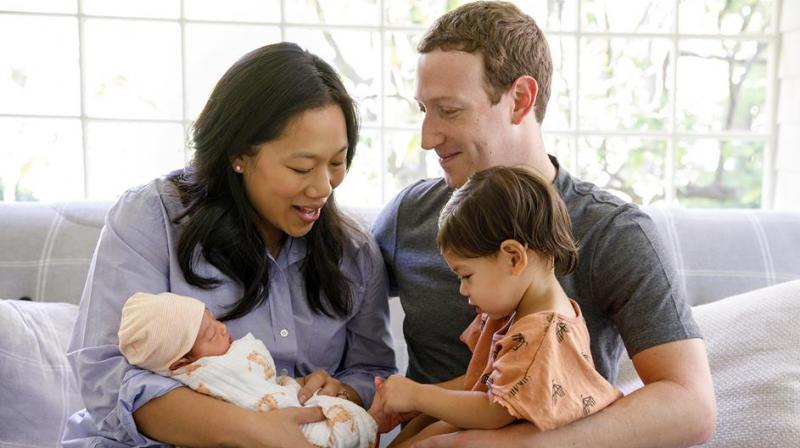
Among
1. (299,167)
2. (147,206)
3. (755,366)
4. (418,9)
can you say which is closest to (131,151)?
(418,9)

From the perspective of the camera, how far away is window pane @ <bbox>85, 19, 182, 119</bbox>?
317 centimetres

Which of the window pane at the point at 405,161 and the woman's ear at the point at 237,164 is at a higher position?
the woman's ear at the point at 237,164

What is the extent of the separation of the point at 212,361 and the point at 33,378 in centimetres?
70

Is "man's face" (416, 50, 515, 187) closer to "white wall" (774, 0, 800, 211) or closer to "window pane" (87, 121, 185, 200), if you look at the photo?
"window pane" (87, 121, 185, 200)

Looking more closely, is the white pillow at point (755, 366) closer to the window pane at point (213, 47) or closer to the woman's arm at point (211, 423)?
the woman's arm at point (211, 423)

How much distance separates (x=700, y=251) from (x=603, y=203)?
0.80 meters

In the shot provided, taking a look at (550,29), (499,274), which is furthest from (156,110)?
(499,274)

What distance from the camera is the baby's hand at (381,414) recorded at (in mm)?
1703

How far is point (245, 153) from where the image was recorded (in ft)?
6.25

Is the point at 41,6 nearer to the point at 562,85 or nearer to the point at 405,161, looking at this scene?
the point at 405,161

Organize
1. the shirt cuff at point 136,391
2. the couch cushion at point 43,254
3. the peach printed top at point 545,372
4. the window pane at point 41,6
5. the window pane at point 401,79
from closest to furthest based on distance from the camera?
the peach printed top at point 545,372 < the shirt cuff at point 136,391 < the couch cushion at point 43,254 < the window pane at point 41,6 < the window pane at point 401,79

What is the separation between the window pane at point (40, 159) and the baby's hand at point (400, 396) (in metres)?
1.97

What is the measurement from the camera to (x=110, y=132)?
10.6 ft

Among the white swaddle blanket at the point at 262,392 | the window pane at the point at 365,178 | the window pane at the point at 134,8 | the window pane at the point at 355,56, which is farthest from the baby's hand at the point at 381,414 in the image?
the window pane at the point at 134,8
